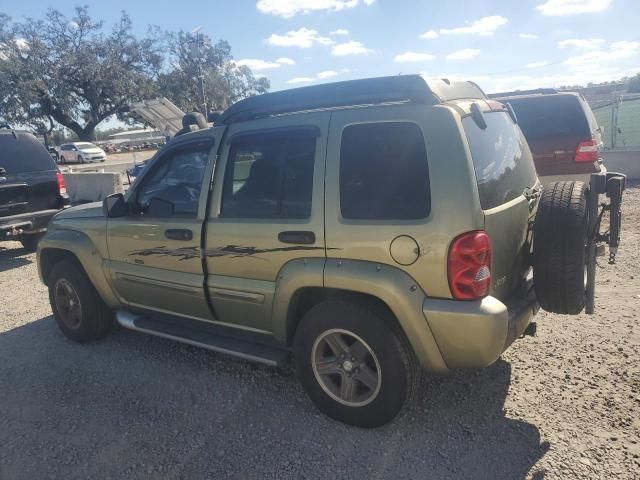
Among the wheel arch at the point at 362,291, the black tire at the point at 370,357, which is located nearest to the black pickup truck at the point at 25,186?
the wheel arch at the point at 362,291

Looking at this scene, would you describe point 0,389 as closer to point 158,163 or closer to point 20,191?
point 158,163

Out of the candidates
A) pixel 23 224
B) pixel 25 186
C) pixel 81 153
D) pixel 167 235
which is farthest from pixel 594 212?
pixel 81 153

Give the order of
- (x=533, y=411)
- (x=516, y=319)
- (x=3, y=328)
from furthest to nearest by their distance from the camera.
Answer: (x=3, y=328)
(x=533, y=411)
(x=516, y=319)

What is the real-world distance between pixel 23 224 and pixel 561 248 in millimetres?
7611

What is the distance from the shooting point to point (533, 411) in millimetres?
3061

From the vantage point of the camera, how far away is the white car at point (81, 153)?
118ft

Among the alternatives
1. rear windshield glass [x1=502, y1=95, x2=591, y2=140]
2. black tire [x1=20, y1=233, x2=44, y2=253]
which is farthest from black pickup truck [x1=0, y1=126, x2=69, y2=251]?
rear windshield glass [x1=502, y1=95, x2=591, y2=140]

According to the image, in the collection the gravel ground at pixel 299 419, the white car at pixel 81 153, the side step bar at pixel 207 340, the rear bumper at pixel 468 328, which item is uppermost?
the white car at pixel 81 153

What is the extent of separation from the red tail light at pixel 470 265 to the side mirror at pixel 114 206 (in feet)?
8.77

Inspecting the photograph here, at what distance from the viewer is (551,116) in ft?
22.9

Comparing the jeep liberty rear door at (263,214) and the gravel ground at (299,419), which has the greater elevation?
the jeep liberty rear door at (263,214)

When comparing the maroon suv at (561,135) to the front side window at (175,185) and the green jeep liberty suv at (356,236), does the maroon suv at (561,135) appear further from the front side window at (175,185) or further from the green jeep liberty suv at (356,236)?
the front side window at (175,185)

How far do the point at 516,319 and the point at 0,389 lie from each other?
3.79 meters

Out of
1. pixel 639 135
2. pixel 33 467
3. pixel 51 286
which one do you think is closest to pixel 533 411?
pixel 33 467
